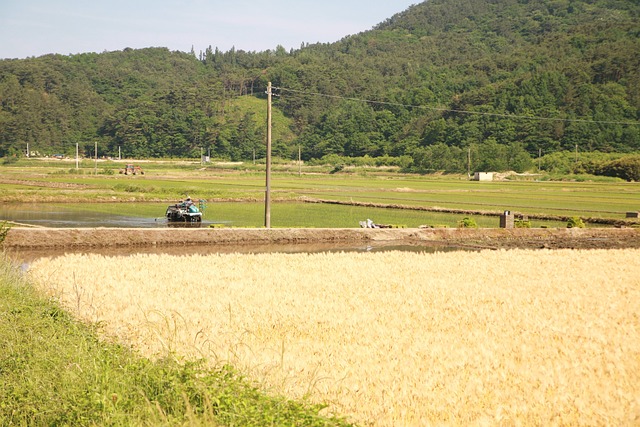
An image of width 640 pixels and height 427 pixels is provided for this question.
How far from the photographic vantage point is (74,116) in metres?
171

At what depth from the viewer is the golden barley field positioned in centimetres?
721

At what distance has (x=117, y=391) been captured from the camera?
21.9 feet

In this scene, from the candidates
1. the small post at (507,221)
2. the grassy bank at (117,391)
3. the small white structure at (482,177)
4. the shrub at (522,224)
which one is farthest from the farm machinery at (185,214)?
the small white structure at (482,177)

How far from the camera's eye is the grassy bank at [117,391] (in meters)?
6.18

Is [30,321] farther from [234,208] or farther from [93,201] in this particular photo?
[93,201]

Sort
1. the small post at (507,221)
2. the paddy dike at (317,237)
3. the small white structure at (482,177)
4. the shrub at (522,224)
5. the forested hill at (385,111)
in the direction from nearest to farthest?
the paddy dike at (317,237)
the small post at (507,221)
the shrub at (522,224)
the small white structure at (482,177)
the forested hill at (385,111)

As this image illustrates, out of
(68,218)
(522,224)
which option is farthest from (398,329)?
(68,218)

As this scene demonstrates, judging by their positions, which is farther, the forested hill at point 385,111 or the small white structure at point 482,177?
the forested hill at point 385,111

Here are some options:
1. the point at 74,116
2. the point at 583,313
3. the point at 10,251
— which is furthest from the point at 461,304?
the point at 74,116

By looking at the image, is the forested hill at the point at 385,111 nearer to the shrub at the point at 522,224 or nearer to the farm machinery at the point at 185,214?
the shrub at the point at 522,224

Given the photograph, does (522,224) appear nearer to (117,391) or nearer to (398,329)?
(398,329)

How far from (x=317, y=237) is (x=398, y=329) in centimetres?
1811

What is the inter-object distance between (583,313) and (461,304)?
1824 millimetres

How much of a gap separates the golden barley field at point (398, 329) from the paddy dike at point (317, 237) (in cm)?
591
